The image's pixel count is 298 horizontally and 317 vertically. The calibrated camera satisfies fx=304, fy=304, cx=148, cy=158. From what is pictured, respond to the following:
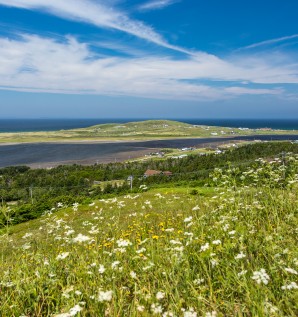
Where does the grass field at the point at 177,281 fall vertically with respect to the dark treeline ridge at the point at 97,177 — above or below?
above

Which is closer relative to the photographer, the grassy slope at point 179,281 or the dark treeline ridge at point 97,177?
the grassy slope at point 179,281

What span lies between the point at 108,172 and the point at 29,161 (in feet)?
150

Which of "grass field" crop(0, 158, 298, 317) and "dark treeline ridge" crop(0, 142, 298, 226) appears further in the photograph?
"dark treeline ridge" crop(0, 142, 298, 226)

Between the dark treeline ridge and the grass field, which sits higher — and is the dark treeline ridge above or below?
below

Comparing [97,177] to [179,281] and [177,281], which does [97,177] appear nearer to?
[179,281]

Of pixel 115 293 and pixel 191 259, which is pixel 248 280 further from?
pixel 115 293

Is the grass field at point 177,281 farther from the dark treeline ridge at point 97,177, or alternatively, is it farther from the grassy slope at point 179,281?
the dark treeline ridge at point 97,177

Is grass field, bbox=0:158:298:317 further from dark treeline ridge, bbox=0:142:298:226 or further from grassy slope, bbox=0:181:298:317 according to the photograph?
dark treeline ridge, bbox=0:142:298:226

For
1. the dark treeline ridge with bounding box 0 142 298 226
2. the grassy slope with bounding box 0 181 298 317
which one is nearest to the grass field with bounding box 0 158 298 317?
the grassy slope with bounding box 0 181 298 317

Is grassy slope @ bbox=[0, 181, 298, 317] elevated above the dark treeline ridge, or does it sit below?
above

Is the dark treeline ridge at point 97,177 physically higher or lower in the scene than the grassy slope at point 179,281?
lower

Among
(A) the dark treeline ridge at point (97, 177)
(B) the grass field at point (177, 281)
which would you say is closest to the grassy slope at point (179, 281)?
(B) the grass field at point (177, 281)

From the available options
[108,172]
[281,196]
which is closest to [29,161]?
[108,172]

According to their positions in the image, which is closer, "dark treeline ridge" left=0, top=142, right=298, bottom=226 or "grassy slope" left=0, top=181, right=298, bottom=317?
"grassy slope" left=0, top=181, right=298, bottom=317
